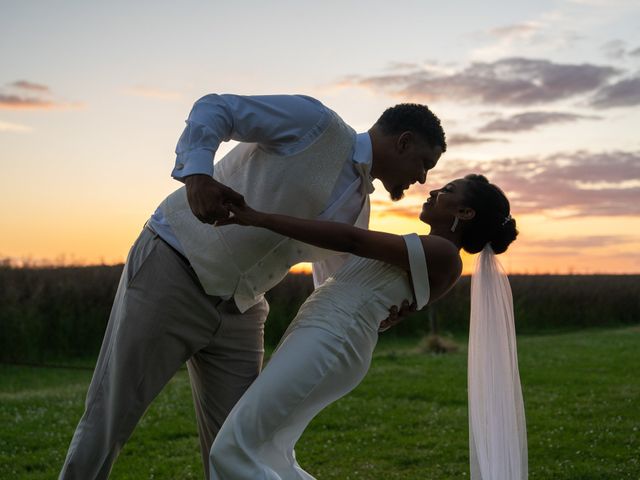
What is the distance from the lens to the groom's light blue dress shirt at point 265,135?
3436 millimetres

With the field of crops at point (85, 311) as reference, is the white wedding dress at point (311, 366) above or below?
above

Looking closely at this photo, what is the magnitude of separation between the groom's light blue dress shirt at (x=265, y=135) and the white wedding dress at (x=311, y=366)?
0.33 metres

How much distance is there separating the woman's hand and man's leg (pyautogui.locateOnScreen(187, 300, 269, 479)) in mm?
671

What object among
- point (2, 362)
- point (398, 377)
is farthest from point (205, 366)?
point (2, 362)

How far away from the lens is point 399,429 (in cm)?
898

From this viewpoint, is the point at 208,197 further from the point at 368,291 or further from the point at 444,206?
the point at 444,206

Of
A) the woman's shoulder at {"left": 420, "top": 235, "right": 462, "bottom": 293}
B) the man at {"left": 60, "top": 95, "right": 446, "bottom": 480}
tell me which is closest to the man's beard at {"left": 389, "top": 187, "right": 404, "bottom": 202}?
the man at {"left": 60, "top": 95, "right": 446, "bottom": 480}

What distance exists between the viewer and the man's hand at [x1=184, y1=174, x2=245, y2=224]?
3.33 metres

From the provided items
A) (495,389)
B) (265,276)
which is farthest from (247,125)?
(495,389)

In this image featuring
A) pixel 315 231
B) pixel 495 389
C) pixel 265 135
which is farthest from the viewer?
pixel 495 389

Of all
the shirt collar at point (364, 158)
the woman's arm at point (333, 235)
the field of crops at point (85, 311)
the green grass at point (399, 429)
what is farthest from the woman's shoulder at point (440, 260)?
the field of crops at point (85, 311)

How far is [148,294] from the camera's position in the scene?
12.5 ft

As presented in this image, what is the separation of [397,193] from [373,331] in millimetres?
642

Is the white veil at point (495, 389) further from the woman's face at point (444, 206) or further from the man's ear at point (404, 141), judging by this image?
the man's ear at point (404, 141)
